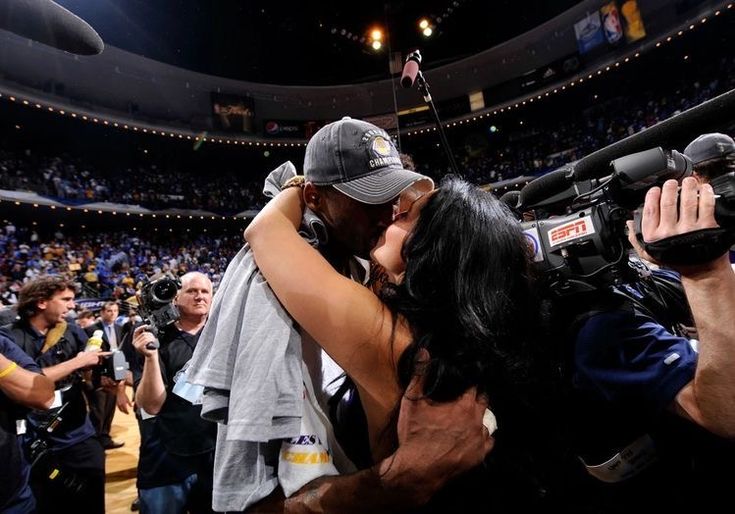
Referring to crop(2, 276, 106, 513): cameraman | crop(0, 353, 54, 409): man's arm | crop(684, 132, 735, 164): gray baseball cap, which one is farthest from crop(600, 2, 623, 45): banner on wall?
crop(0, 353, 54, 409): man's arm

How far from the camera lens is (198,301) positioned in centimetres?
245

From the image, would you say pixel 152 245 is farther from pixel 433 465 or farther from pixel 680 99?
pixel 680 99

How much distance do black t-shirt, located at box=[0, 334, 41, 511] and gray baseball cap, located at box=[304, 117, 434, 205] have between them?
6.63 feet

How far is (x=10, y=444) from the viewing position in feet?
6.29

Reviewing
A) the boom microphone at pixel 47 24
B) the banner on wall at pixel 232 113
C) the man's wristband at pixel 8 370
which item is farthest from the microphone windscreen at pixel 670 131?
the banner on wall at pixel 232 113

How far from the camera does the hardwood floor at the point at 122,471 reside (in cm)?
350

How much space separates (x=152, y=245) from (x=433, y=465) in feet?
58.5

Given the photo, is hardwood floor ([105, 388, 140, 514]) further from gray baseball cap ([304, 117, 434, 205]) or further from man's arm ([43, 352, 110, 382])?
gray baseball cap ([304, 117, 434, 205])

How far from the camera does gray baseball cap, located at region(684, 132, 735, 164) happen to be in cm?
116

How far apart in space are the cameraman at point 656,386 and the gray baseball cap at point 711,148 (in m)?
0.50

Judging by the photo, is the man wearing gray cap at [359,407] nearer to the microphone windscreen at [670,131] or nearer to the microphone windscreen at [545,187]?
the microphone windscreen at [545,187]

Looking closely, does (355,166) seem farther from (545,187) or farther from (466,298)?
(545,187)

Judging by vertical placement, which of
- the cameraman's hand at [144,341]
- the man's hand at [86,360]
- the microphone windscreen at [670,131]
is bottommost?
the man's hand at [86,360]

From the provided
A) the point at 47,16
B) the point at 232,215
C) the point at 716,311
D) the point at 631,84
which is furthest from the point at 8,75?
the point at 631,84
